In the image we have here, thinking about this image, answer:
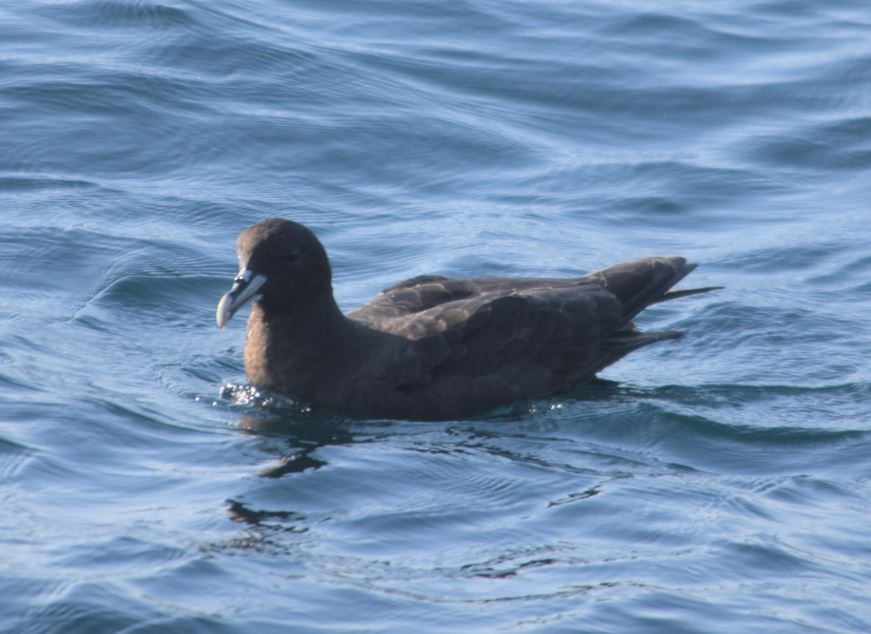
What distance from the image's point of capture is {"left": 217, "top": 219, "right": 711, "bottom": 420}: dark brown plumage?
9.16 m

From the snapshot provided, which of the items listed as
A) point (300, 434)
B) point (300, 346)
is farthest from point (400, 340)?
point (300, 434)

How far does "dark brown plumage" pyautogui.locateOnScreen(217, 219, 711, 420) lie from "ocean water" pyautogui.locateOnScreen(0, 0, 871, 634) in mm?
230

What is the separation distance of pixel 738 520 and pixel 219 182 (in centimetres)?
625

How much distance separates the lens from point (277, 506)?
7734mm

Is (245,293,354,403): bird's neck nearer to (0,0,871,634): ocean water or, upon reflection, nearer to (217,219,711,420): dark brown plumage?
(217,219,711,420): dark brown plumage

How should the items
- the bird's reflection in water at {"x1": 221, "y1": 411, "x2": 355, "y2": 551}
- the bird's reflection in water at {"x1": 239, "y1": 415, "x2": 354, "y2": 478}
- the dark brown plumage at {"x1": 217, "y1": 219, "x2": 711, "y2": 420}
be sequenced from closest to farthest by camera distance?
the bird's reflection in water at {"x1": 221, "y1": 411, "x2": 355, "y2": 551} → the bird's reflection in water at {"x1": 239, "y1": 415, "x2": 354, "y2": 478} → the dark brown plumage at {"x1": 217, "y1": 219, "x2": 711, "y2": 420}

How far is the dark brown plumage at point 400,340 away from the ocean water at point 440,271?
0.76ft

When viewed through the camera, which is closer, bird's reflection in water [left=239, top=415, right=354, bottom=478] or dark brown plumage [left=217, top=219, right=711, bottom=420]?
bird's reflection in water [left=239, top=415, right=354, bottom=478]

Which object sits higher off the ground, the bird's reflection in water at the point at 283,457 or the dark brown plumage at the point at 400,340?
the dark brown plumage at the point at 400,340

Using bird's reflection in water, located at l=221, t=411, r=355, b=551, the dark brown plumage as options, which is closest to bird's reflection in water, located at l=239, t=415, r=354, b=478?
bird's reflection in water, located at l=221, t=411, r=355, b=551

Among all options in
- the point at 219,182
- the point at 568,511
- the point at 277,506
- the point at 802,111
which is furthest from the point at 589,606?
the point at 802,111

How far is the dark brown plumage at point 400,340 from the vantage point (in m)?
9.16

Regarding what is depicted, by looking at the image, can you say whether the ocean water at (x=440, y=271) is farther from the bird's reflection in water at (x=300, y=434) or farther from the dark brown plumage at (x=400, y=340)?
the dark brown plumage at (x=400, y=340)

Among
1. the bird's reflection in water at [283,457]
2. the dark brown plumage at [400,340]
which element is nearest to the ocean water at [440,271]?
the bird's reflection in water at [283,457]
